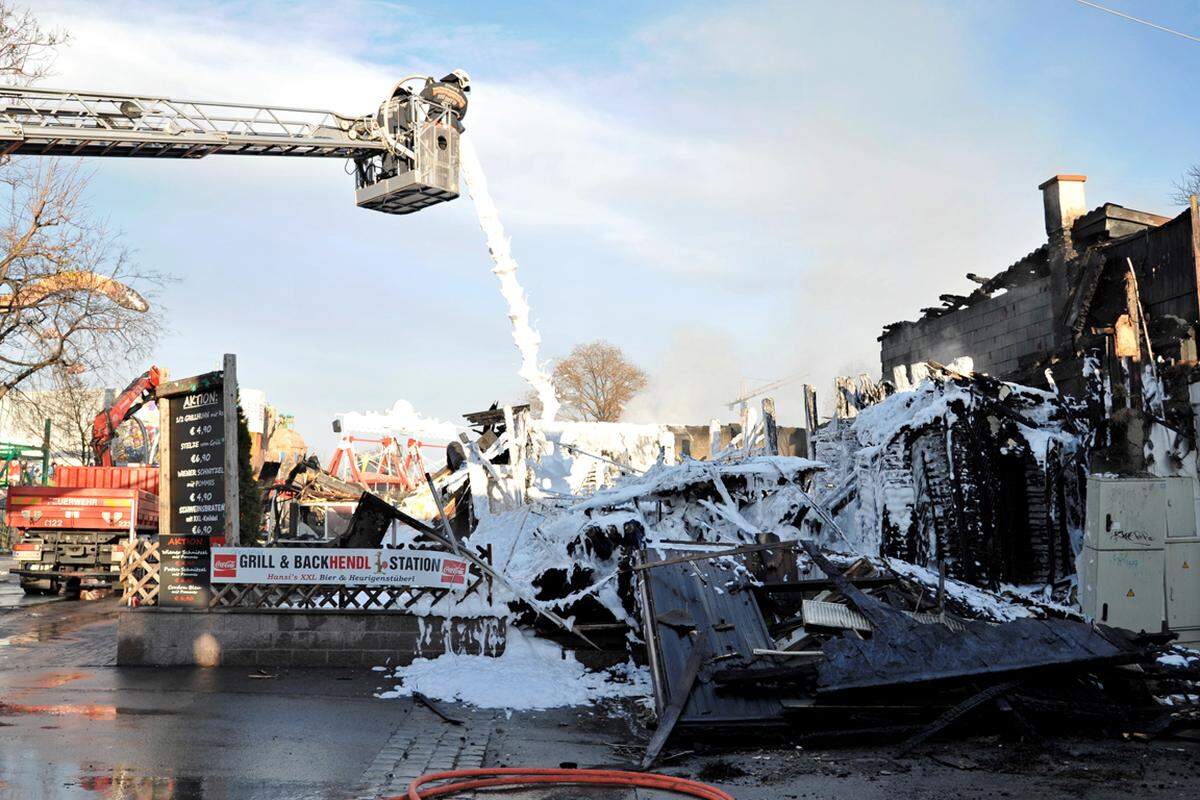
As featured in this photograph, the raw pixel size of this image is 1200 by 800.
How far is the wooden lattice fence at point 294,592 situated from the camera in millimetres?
11625

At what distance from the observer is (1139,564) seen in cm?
1078

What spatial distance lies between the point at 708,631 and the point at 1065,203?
16.3 m

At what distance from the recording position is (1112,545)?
10.8 metres

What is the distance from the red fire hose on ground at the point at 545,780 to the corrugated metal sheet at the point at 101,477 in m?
19.1

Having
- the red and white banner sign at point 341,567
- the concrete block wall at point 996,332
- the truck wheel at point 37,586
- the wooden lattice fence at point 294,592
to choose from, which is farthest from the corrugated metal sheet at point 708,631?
the truck wheel at point 37,586

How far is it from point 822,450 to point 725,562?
849 centimetres

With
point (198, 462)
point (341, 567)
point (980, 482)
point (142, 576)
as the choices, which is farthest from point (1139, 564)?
point (142, 576)

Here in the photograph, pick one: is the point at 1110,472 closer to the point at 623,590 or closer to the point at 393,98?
the point at 623,590

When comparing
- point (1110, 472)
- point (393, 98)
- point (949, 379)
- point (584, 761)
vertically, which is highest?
point (393, 98)

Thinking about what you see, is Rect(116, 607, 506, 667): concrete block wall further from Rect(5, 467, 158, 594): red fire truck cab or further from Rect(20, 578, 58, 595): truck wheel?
Rect(20, 578, 58, 595): truck wheel

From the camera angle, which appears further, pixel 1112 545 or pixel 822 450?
pixel 822 450

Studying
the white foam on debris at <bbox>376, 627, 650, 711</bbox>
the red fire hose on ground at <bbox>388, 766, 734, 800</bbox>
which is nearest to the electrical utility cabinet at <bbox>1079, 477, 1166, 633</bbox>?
the white foam on debris at <bbox>376, 627, 650, 711</bbox>

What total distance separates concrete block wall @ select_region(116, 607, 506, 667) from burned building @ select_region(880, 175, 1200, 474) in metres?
9.32

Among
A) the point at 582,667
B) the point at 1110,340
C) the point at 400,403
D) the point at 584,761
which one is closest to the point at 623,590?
the point at 582,667
